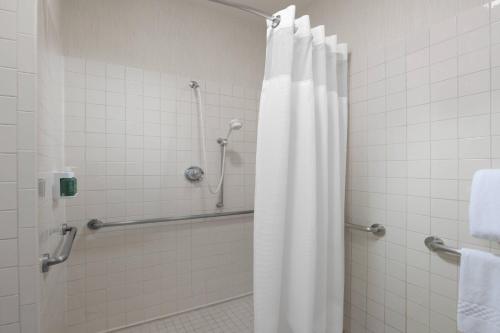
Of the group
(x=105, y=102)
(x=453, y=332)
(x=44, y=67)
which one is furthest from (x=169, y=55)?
(x=453, y=332)

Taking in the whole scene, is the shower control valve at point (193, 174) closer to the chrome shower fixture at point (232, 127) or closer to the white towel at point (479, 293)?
the chrome shower fixture at point (232, 127)

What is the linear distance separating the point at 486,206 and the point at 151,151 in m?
1.75

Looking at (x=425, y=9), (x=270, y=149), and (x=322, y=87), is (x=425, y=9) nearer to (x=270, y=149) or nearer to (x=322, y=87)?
(x=322, y=87)

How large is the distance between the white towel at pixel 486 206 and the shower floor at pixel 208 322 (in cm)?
143

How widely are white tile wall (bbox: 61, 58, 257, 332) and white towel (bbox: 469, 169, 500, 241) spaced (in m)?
1.45

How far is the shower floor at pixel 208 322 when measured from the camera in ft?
5.24

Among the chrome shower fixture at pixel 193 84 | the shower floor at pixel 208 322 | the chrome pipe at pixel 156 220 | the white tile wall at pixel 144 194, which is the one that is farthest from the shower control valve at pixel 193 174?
the shower floor at pixel 208 322

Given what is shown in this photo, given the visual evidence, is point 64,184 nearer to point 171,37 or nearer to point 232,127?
point 232,127

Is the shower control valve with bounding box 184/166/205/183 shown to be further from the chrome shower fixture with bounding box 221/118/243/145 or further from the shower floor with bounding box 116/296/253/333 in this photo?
the shower floor with bounding box 116/296/253/333

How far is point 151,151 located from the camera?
1670mm

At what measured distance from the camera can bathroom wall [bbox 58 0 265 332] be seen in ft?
4.89

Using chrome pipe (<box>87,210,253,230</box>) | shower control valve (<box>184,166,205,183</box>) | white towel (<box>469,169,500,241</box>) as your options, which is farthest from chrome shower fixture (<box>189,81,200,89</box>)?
white towel (<box>469,169,500,241</box>)

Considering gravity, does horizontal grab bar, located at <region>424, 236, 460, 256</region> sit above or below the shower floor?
above

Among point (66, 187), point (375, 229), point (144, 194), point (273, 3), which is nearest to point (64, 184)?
point (66, 187)
